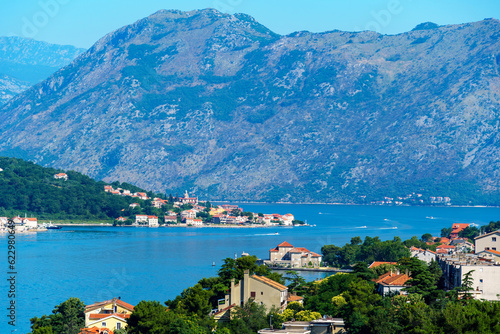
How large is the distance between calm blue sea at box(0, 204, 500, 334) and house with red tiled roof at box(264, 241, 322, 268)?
6882mm

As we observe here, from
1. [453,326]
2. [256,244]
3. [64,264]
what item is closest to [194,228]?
[256,244]

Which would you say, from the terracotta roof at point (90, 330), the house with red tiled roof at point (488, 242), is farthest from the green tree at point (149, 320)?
the house with red tiled roof at point (488, 242)

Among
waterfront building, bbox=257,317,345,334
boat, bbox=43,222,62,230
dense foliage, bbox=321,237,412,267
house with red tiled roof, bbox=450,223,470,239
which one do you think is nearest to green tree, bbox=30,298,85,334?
waterfront building, bbox=257,317,345,334

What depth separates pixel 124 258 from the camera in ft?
→ 347

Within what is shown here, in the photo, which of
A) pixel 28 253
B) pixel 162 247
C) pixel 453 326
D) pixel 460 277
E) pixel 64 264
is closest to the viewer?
pixel 453 326

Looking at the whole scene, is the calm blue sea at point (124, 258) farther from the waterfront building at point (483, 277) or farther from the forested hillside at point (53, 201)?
the waterfront building at point (483, 277)

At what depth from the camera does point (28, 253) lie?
4348 inches

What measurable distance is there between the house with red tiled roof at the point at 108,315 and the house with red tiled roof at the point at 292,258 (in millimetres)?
48835

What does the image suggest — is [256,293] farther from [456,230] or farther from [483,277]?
[456,230]

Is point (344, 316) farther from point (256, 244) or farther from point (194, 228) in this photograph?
point (194, 228)

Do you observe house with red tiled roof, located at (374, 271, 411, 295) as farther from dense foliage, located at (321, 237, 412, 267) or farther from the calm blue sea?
dense foliage, located at (321, 237, 412, 267)

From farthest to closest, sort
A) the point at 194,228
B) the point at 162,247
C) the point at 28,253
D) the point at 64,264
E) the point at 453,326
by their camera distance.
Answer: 1. the point at 194,228
2. the point at 162,247
3. the point at 28,253
4. the point at 64,264
5. the point at 453,326

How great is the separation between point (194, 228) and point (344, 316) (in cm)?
A: 14455

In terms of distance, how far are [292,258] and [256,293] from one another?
50.8 meters
